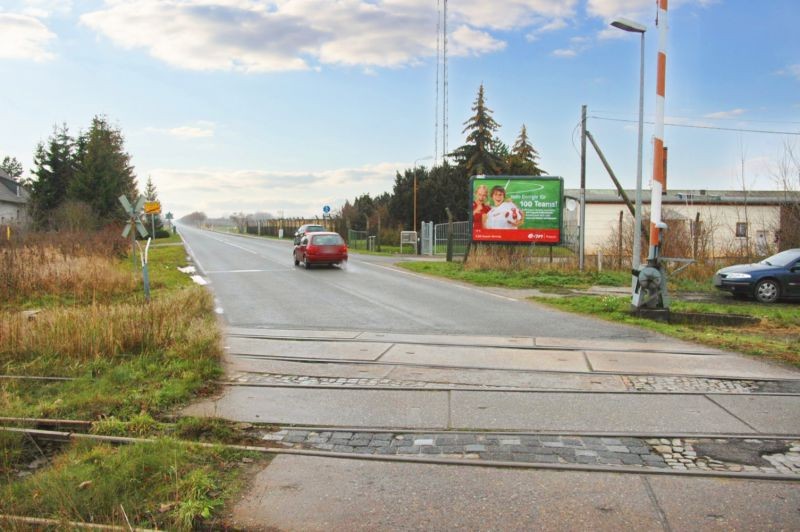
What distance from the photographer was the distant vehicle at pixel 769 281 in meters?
15.7

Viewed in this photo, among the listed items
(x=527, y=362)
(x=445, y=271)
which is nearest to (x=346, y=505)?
(x=527, y=362)

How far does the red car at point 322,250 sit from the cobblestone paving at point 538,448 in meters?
20.4

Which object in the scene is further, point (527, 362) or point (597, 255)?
point (597, 255)

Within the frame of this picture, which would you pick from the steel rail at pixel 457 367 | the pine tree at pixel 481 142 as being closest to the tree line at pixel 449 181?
the pine tree at pixel 481 142

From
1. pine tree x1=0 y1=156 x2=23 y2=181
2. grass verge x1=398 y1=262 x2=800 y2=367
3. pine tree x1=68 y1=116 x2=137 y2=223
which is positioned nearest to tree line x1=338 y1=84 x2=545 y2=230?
pine tree x1=68 y1=116 x2=137 y2=223

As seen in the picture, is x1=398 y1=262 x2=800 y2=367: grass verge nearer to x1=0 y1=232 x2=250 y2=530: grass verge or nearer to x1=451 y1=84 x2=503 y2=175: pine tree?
x1=0 y1=232 x2=250 y2=530: grass verge

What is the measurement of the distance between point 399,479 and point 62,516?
2068 mm

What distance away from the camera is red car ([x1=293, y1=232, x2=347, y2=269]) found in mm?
25688

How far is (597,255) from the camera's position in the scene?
930 inches

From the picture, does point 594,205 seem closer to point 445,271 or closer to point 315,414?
point 445,271

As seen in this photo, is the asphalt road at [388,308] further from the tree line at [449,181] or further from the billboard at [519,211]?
the tree line at [449,181]

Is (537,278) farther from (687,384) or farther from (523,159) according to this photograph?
(523,159)

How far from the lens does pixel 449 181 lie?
55.4m

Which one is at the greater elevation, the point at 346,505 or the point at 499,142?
the point at 499,142
